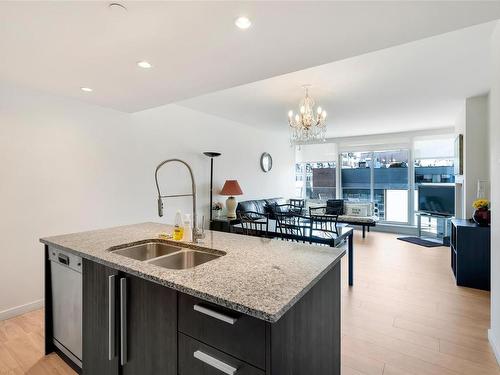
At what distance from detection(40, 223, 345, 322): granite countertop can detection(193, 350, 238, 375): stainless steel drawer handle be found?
0.25 m

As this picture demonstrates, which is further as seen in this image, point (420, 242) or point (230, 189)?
point (420, 242)

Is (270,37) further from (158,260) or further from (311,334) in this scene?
(311,334)

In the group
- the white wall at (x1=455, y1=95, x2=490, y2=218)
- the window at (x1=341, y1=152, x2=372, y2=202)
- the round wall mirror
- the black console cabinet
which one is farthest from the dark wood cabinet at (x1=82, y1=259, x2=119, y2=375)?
the window at (x1=341, y1=152, x2=372, y2=202)

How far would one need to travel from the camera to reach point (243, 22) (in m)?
1.60

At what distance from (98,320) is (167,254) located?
0.55 meters

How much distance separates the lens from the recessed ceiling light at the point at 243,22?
61.9 inches

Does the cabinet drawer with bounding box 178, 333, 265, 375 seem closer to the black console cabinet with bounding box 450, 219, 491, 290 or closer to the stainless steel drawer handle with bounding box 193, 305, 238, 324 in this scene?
the stainless steel drawer handle with bounding box 193, 305, 238, 324

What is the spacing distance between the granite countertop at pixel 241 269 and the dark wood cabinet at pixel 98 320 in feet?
0.30

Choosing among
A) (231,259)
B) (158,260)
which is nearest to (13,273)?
(158,260)

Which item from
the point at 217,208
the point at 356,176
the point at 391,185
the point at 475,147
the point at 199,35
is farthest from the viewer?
the point at 356,176

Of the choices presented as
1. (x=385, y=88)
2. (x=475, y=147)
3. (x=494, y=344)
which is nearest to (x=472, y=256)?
(x=494, y=344)

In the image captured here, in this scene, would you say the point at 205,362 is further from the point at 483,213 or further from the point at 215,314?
the point at 483,213

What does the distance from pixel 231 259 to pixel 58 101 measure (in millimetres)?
2854

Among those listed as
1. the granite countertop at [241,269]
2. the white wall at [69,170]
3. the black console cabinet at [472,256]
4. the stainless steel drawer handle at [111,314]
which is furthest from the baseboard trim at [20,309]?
the black console cabinet at [472,256]
